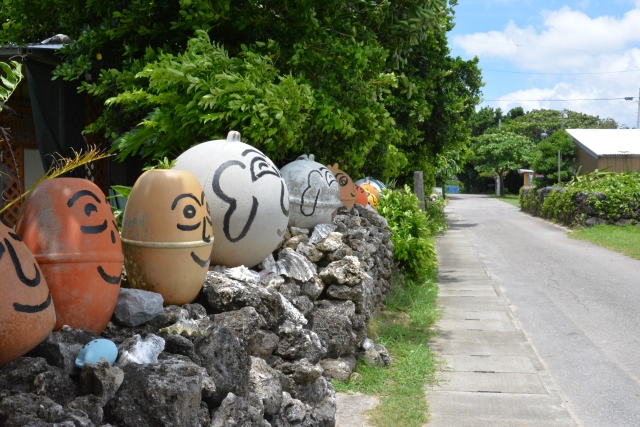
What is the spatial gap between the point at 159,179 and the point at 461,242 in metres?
15.1

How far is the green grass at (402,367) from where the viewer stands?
4938 mm

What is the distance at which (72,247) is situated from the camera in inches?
110

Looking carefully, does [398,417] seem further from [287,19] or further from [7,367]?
[287,19]

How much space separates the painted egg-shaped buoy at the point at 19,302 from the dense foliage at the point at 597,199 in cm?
2186

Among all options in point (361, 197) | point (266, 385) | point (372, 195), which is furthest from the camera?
point (372, 195)

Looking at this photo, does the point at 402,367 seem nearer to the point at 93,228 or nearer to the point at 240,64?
Answer: the point at 240,64

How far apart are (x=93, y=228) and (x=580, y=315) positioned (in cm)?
749

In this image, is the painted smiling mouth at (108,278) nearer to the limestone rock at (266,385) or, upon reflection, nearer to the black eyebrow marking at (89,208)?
the black eyebrow marking at (89,208)

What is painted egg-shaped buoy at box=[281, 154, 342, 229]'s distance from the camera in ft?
20.8

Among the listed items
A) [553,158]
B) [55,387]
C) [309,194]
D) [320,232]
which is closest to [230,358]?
[55,387]

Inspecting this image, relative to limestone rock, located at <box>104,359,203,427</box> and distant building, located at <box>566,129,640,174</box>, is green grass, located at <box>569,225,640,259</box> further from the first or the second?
limestone rock, located at <box>104,359,203,427</box>

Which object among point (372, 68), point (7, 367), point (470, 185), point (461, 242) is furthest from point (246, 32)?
point (470, 185)

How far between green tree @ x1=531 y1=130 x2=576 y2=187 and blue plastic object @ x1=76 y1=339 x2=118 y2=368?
38.2 meters

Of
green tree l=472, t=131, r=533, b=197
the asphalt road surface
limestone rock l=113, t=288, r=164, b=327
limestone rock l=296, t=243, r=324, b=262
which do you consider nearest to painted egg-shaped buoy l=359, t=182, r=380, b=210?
the asphalt road surface
